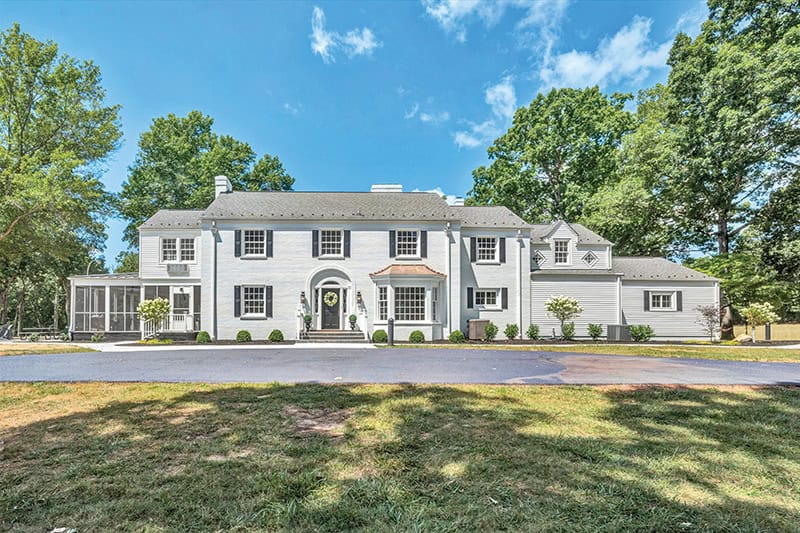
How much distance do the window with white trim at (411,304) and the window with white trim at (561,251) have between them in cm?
852

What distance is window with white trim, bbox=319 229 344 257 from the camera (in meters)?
19.0

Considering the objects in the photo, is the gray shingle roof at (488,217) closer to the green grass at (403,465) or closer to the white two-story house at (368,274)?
the white two-story house at (368,274)

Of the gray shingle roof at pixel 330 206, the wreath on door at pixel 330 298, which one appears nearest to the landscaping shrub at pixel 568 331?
the gray shingle roof at pixel 330 206

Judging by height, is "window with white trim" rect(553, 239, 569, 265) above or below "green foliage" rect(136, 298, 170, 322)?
above

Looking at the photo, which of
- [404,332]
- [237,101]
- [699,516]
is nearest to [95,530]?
[699,516]

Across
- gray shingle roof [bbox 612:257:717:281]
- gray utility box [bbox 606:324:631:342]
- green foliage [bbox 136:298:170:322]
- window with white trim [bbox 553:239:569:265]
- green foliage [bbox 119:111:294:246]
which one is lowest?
gray utility box [bbox 606:324:631:342]

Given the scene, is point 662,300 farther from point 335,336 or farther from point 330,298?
point 330,298

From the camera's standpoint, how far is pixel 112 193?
1006 inches

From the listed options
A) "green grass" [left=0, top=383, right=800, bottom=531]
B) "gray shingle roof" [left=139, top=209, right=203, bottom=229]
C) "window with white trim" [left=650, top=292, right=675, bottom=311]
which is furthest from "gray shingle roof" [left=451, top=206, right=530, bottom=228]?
"gray shingle roof" [left=139, top=209, right=203, bottom=229]

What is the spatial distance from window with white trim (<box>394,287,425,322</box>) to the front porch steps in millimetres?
2170

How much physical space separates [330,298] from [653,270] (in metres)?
18.7

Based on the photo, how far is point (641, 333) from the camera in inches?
746

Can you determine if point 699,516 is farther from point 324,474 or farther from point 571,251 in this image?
point 571,251

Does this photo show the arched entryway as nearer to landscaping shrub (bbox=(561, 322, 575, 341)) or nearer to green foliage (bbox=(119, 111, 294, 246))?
landscaping shrub (bbox=(561, 322, 575, 341))
